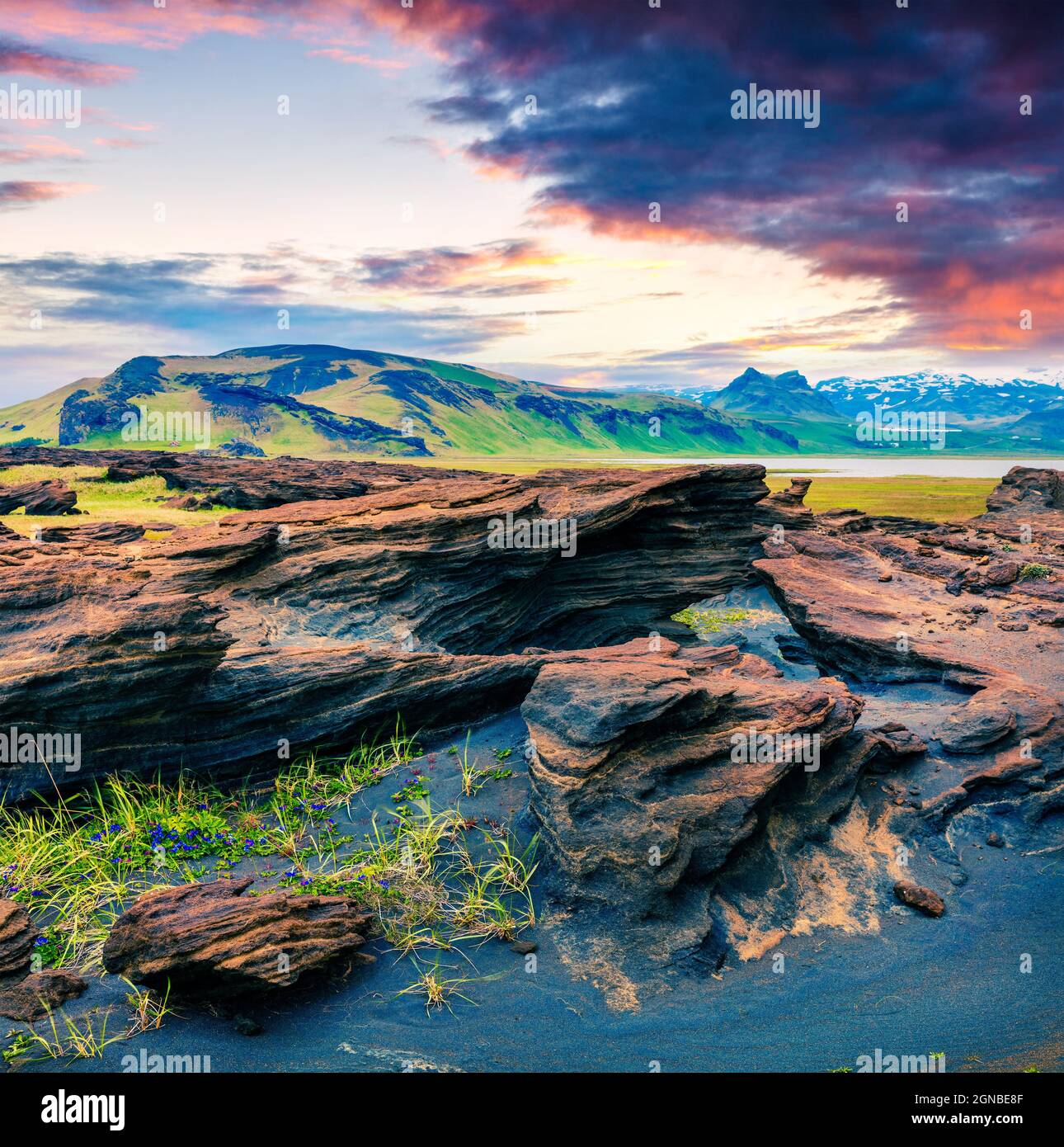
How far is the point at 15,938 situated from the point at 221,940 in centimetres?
285

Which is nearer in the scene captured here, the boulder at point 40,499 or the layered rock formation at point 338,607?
the layered rock formation at point 338,607

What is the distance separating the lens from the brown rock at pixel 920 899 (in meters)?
11.5

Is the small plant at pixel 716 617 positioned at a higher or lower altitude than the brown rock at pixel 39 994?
higher

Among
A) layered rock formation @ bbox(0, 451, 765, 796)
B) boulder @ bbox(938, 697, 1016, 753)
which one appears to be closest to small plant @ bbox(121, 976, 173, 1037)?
layered rock formation @ bbox(0, 451, 765, 796)

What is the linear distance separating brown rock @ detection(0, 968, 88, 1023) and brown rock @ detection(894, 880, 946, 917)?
11.3 m

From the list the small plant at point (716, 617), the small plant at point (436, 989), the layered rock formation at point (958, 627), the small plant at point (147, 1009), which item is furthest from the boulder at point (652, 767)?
the small plant at point (716, 617)

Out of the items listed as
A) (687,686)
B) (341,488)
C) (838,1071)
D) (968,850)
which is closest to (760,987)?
(838,1071)

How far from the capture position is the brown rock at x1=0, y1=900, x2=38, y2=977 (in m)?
9.30

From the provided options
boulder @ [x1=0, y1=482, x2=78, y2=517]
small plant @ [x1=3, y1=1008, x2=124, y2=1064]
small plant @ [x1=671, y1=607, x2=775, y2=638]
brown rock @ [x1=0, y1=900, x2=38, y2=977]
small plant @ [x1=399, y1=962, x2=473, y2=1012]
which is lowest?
small plant @ [x1=399, y1=962, x2=473, y2=1012]

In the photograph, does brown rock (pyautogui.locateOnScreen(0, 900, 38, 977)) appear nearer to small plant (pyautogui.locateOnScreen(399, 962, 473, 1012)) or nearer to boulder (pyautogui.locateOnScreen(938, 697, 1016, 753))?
small plant (pyautogui.locateOnScreen(399, 962, 473, 1012))

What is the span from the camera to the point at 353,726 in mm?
14789

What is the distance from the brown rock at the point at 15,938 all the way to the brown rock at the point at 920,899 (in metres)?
12.0

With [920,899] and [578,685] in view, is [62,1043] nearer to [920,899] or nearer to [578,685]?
[578,685]

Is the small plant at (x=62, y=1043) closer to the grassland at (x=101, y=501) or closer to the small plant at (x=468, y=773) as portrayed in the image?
the small plant at (x=468, y=773)
